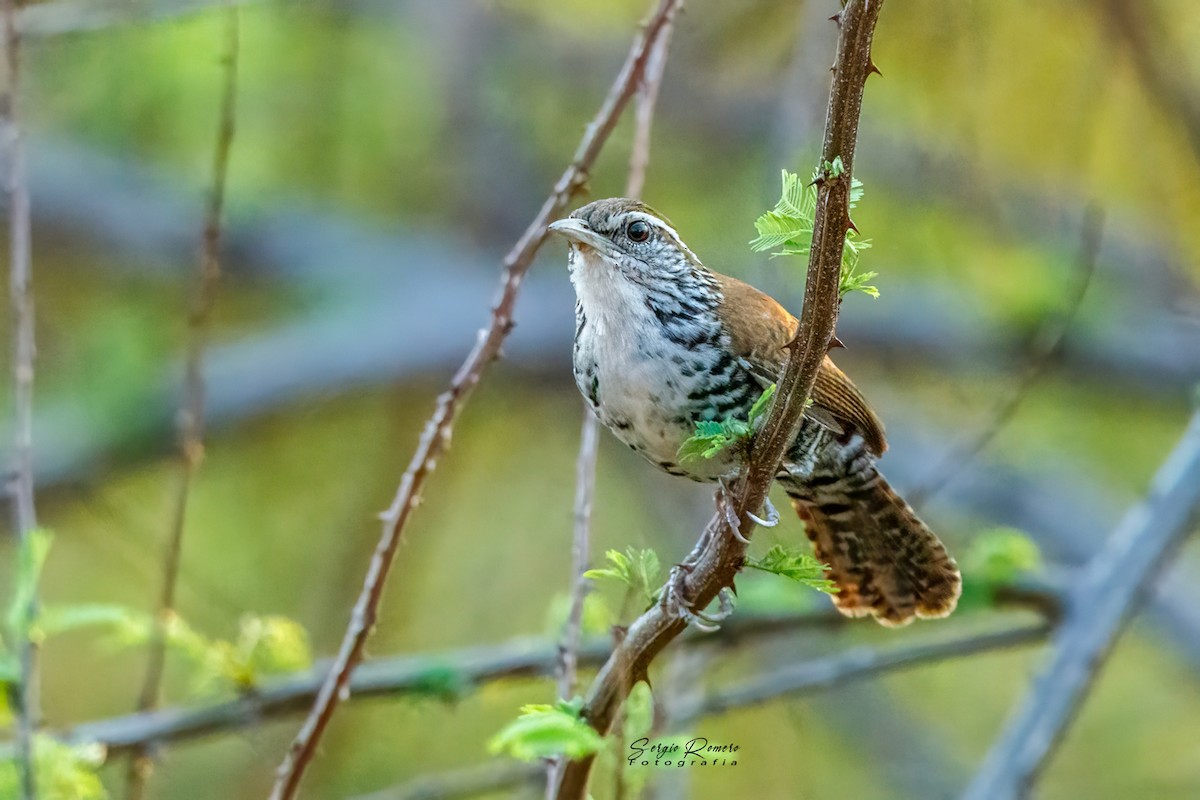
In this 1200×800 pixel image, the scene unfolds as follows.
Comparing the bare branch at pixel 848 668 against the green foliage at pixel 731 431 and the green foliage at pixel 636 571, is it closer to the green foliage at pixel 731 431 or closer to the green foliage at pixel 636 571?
the green foliage at pixel 636 571

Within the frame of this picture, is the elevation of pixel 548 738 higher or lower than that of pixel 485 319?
higher

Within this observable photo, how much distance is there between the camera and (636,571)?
6.40 ft

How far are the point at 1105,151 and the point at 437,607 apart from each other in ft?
12.0

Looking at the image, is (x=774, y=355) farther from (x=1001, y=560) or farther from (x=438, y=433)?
(x=1001, y=560)

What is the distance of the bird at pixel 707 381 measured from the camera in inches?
104

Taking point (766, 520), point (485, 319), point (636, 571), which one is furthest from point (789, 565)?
point (485, 319)

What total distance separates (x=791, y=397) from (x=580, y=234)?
4.10 ft

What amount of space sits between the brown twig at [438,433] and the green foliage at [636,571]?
427 mm

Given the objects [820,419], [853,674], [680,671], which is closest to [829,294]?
[820,419]

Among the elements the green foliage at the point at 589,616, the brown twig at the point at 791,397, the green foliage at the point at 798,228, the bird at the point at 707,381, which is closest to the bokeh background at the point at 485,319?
the green foliage at the point at 589,616

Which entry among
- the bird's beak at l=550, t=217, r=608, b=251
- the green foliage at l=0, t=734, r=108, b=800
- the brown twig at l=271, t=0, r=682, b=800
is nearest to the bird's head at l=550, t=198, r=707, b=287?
the bird's beak at l=550, t=217, r=608, b=251

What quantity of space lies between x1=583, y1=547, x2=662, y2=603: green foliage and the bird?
475 mm

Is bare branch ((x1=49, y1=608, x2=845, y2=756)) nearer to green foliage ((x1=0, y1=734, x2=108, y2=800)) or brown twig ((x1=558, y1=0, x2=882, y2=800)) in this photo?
green foliage ((x1=0, y1=734, x2=108, y2=800))

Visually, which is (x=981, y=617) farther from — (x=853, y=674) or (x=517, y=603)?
(x=517, y=603)
